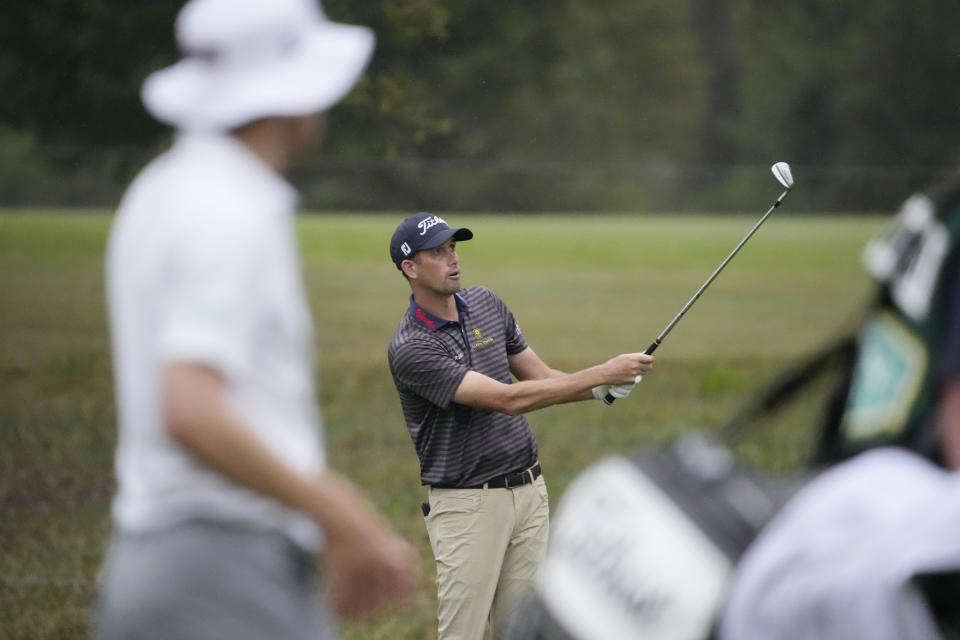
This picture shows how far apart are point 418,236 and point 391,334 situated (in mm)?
14358

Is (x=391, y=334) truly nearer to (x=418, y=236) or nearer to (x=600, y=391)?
(x=418, y=236)

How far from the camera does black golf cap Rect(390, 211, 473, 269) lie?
5.59m

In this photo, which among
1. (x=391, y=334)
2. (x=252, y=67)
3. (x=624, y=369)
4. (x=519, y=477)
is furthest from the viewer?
(x=391, y=334)

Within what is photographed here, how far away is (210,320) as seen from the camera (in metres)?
2.24

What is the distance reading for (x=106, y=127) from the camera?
1867 cm

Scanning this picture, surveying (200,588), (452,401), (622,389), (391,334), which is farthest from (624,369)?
(391,334)

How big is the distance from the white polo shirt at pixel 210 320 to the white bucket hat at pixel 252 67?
A: 55mm

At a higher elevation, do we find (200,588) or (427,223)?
(200,588)

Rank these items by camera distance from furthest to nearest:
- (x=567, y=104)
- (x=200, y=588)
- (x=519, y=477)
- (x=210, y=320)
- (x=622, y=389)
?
(x=567, y=104) < (x=519, y=477) < (x=622, y=389) < (x=200, y=588) < (x=210, y=320)

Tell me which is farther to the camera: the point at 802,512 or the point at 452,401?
the point at 452,401

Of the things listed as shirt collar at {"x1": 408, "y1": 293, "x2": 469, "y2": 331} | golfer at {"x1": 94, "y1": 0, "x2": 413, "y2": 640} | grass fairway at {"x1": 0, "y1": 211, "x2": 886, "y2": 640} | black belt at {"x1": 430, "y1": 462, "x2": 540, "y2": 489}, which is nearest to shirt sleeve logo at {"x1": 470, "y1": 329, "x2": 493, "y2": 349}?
shirt collar at {"x1": 408, "y1": 293, "x2": 469, "y2": 331}

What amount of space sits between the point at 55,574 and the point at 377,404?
7619mm

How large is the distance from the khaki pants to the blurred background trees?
7.03 meters

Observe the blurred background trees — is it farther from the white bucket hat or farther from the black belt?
the white bucket hat
